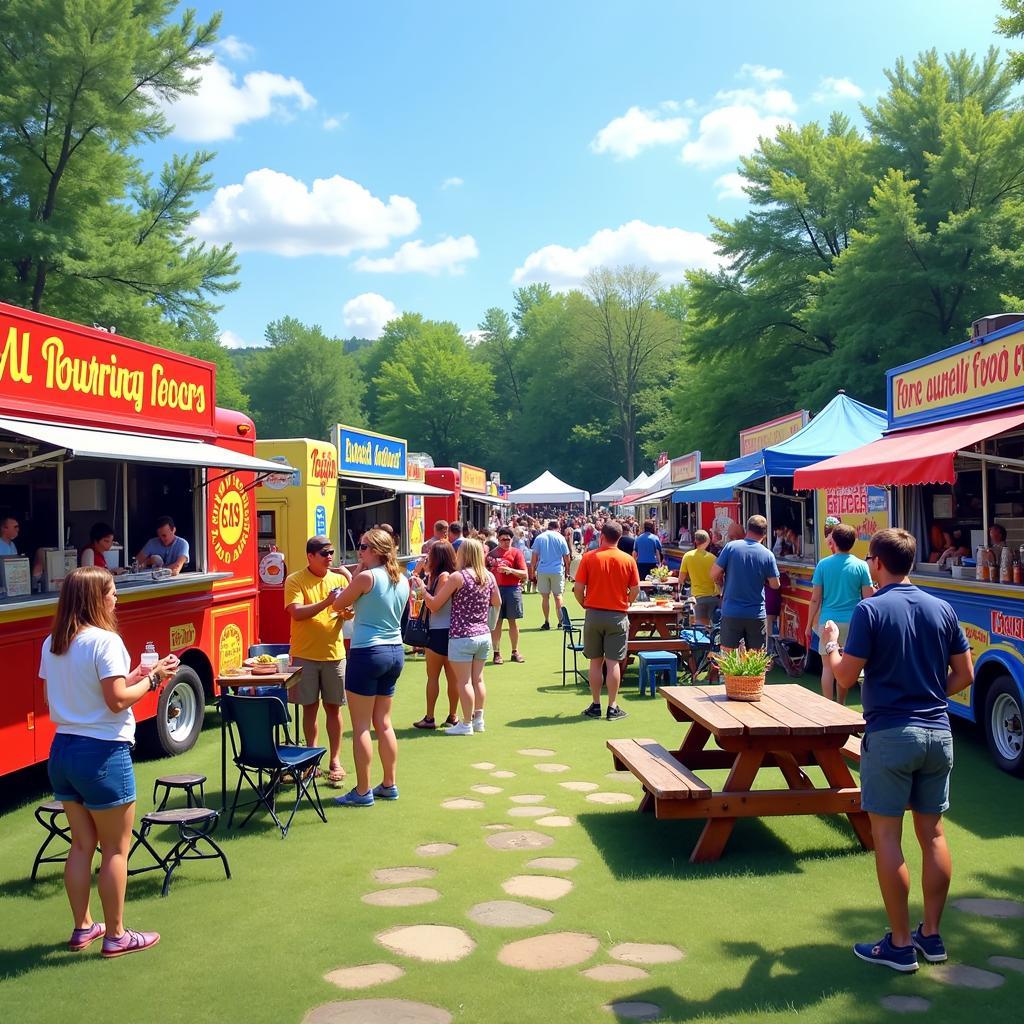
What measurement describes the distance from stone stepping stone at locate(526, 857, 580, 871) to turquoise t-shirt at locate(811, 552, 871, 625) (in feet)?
11.9

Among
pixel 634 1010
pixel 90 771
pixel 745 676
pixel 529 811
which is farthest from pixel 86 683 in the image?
pixel 745 676

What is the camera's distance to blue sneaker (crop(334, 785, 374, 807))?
6246 mm

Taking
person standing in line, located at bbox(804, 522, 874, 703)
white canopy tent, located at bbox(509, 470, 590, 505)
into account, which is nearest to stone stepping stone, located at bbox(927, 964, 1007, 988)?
person standing in line, located at bbox(804, 522, 874, 703)

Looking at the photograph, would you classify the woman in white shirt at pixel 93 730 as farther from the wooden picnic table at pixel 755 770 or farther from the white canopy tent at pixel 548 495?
the white canopy tent at pixel 548 495

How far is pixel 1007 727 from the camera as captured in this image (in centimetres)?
693

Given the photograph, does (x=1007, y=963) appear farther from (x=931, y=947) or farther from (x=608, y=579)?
(x=608, y=579)

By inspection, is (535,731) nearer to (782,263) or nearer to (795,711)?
(795,711)

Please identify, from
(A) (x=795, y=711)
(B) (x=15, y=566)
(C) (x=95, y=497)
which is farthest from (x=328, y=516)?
(A) (x=795, y=711)

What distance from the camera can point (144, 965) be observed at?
395 cm

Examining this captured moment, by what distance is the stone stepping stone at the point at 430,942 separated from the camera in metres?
3.99

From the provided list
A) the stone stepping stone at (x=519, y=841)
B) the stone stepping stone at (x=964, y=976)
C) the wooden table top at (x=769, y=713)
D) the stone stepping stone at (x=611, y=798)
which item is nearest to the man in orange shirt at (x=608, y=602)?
the stone stepping stone at (x=611, y=798)

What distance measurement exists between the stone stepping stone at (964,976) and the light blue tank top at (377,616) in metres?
3.53

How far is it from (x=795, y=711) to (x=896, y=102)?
29.4 m

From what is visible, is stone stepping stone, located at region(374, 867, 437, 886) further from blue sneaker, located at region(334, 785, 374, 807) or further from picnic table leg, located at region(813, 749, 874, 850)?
picnic table leg, located at region(813, 749, 874, 850)
